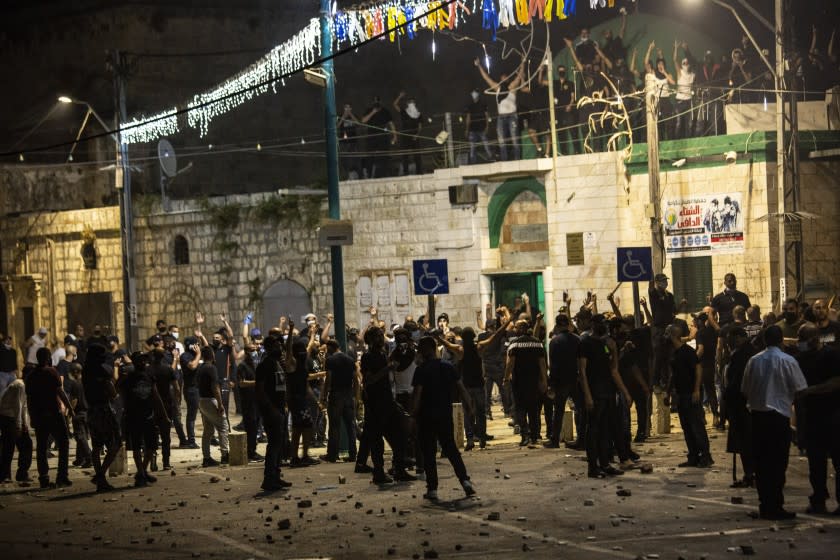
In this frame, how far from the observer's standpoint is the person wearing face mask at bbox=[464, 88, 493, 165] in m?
31.5

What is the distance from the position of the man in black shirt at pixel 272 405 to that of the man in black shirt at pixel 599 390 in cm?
358

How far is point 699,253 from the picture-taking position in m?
28.4

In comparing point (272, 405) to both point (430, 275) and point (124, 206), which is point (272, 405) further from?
point (124, 206)

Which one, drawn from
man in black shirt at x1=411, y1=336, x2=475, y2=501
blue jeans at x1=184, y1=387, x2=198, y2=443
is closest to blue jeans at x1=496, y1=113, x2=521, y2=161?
blue jeans at x1=184, y1=387, x2=198, y2=443

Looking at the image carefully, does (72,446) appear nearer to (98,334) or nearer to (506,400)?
(98,334)

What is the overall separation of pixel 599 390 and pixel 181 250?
76.4ft

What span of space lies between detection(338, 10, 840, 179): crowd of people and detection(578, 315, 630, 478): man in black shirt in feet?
41.2

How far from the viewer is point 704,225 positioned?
92.9 feet

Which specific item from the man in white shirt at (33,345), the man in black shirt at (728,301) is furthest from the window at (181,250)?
the man in black shirt at (728,301)

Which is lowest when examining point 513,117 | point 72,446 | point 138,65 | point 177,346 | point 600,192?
point 72,446

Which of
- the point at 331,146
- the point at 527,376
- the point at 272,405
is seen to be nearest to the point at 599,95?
the point at 331,146

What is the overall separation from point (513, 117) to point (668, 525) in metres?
19.9

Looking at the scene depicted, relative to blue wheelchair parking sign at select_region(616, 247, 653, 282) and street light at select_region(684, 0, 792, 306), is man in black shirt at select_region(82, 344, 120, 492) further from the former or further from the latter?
street light at select_region(684, 0, 792, 306)

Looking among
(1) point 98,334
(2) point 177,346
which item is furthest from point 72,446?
(1) point 98,334
